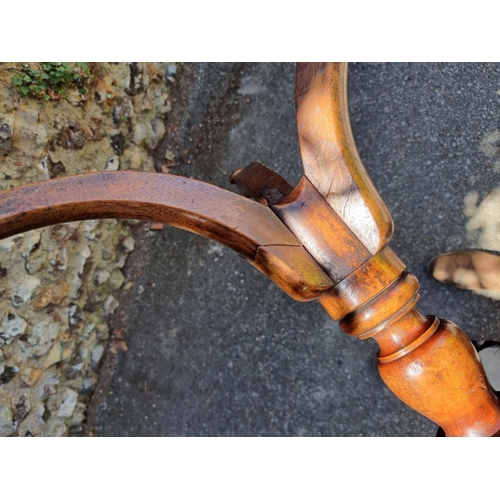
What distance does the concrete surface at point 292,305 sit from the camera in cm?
183

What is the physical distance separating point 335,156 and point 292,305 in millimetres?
1020

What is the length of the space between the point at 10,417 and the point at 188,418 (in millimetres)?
624

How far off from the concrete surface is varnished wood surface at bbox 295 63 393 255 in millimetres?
933

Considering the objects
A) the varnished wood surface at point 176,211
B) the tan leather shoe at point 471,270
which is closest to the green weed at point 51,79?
the varnished wood surface at point 176,211

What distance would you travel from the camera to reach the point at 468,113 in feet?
6.02

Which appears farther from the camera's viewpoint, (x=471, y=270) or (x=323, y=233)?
(x=471, y=270)

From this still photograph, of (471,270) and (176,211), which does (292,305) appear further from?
(176,211)

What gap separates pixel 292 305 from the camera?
6.18 feet

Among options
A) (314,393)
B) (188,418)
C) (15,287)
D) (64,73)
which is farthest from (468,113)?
(15,287)

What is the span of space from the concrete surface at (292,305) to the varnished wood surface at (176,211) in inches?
40.9

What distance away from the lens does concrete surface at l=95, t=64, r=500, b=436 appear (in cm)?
183

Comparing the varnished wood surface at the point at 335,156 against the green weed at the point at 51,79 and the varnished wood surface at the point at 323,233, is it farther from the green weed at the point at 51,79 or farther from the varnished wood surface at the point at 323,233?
the green weed at the point at 51,79

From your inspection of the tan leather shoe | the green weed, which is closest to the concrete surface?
the tan leather shoe

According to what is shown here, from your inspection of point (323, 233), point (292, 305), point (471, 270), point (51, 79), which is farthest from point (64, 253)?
point (471, 270)
